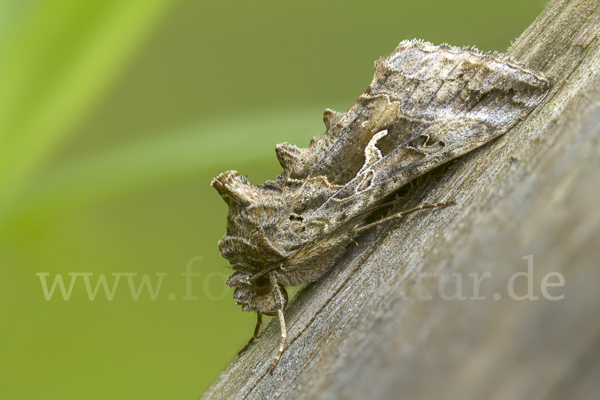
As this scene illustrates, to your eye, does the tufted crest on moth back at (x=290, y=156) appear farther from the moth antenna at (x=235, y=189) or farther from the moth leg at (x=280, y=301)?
the moth leg at (x=280, y=301)

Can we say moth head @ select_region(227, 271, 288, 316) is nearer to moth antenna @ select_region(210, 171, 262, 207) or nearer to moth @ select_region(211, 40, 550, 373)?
moth @ select_region(211, 40, 550, 373)

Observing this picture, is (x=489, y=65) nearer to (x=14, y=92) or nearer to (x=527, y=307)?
(x=527, y=307)

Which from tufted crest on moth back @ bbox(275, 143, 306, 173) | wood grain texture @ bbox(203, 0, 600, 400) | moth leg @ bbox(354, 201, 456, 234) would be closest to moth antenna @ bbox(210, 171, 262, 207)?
tufted crest on moth back @ bbox(275, 143, 306, 173)

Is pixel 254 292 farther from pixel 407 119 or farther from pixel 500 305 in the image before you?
pixel 500 305

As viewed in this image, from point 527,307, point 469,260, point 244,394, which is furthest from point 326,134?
point 527,307

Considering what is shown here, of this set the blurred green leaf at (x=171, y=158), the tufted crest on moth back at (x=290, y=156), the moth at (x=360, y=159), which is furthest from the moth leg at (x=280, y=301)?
the blurred green leaf at (x=171, y=158)

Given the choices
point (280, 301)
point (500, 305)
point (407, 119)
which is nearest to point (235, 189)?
point (280, 301)

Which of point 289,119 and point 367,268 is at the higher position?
point 289,119
